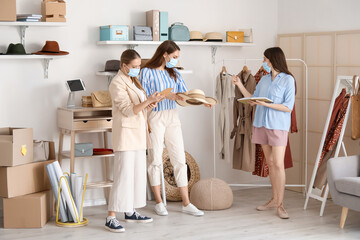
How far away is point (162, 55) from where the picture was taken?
16.7 ft

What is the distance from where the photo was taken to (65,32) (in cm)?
554

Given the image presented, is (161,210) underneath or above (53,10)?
underneath

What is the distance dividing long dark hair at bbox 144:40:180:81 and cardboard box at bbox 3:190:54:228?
1.47 m

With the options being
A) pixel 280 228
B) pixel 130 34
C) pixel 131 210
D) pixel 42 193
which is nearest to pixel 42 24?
pixel 130 34

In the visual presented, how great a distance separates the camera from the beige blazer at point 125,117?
4.59 metres

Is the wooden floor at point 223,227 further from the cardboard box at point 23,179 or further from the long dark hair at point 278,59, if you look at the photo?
the long dark hair at point 278,59

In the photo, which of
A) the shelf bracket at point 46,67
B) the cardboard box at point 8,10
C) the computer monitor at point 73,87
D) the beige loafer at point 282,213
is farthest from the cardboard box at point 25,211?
the beige loafer at point 282,213

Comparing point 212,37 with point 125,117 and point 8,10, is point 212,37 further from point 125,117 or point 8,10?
point 8,10

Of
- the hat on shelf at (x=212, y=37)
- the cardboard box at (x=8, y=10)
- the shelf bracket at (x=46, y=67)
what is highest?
the cardboard box at (x=8, y=10)

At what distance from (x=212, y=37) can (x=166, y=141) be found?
1.44 meters

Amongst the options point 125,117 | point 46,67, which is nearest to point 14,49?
point 46,67

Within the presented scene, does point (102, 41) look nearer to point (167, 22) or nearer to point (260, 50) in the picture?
point (167, 22)

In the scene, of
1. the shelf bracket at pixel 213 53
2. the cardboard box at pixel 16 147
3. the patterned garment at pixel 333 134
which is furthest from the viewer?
the shelf bracket at pixel 213 53

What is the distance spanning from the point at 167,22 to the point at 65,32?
3.32 ft
